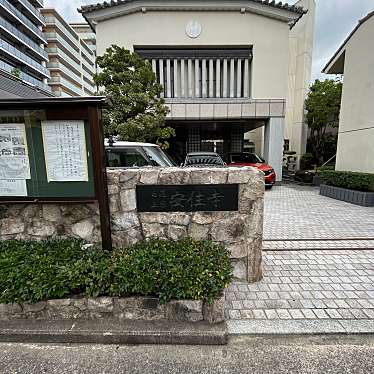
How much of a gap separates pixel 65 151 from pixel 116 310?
5.85 feet

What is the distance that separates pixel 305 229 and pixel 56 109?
529 cm

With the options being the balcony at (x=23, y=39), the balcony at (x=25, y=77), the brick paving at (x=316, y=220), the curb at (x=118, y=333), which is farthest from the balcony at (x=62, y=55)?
the curb at (x=118, y=333)

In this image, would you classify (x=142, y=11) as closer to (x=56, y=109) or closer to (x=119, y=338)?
(x=56, y=109)

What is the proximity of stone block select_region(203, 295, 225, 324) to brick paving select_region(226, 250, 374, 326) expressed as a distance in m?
0.29

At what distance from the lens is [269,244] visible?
4.54 m

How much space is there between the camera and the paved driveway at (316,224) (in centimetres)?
457

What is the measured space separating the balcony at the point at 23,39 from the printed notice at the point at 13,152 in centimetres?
3767

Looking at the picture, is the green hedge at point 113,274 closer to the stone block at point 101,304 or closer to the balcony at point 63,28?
the stone block at point 101,304

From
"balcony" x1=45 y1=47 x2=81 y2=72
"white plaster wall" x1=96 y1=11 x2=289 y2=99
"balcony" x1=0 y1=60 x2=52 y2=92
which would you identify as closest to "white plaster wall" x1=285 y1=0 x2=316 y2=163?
"white plaster wall" x1=96 y1=11 x2=289 y2=99

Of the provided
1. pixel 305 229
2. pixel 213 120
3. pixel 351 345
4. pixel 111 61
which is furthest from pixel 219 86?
pixel 351 345

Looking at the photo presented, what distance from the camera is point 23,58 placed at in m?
31.9

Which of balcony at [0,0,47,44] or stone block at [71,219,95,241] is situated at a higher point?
balcony at [0,0,47,44]

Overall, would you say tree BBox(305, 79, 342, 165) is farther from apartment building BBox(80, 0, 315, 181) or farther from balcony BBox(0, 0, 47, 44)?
balcony BBox(0, 0, 47, 44)

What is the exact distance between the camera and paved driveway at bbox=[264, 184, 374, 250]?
15.0 feet
